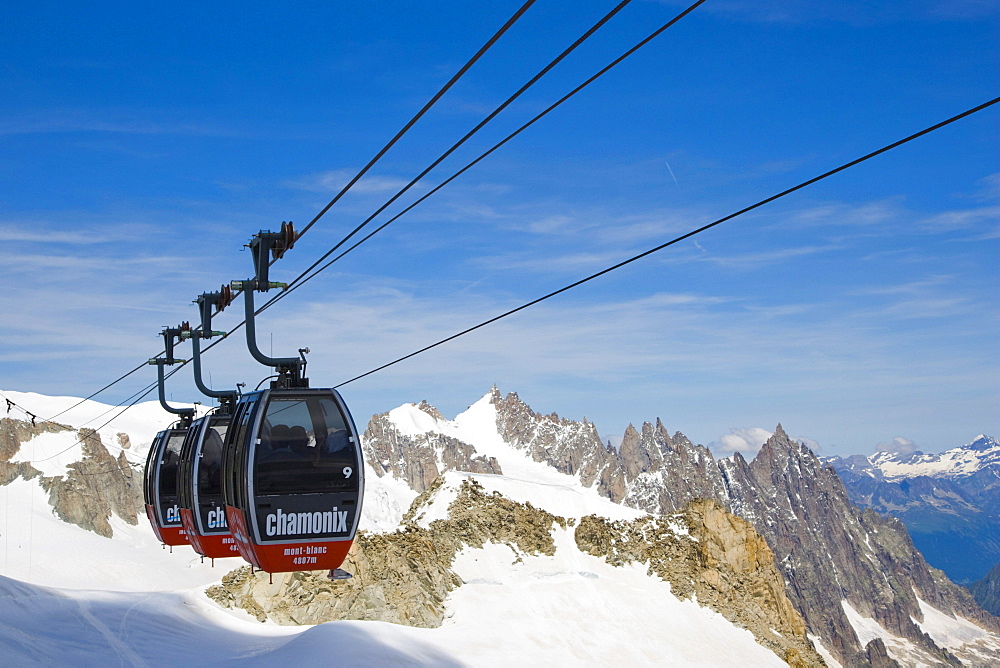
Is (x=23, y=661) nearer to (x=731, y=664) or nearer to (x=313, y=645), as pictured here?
(x=313, y=645)

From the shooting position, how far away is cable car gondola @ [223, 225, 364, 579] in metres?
13.7

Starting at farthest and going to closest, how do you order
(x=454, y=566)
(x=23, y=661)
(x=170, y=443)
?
(x=454, y=566), (x=23, y=661), (x=170, y=443)

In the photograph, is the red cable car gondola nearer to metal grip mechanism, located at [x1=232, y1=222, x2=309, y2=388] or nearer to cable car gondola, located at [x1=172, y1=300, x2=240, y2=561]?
cable car gondola, located at [x1=172, y1=300, x2=240, y2=561]

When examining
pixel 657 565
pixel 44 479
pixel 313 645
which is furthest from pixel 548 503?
pixel 44 479

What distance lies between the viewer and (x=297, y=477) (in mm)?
13828

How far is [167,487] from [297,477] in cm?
1146

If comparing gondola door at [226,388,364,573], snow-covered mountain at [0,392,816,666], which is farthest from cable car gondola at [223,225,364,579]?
snow-covered mountain at [0,392,816,666]

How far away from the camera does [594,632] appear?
134 feet

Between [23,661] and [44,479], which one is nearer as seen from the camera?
[23,661]

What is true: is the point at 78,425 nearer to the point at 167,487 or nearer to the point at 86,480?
the point at 86,480

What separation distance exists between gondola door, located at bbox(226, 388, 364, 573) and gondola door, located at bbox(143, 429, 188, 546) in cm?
1044

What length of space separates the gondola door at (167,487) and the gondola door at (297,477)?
411 inches

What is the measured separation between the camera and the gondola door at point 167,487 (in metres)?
23.5

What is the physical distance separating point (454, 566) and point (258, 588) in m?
10.0
